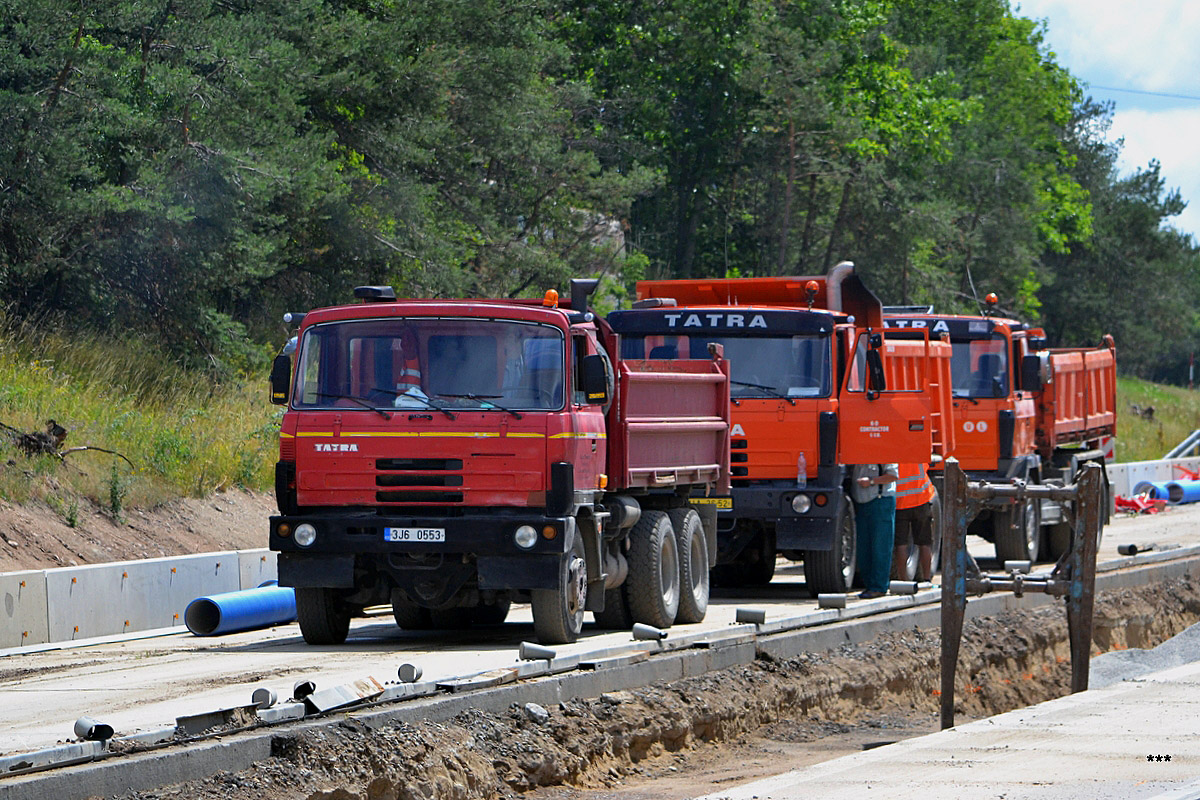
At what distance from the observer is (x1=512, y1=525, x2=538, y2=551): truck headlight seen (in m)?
12.4

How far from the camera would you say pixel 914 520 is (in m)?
19.5

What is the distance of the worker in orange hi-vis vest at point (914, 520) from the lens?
19.0 m

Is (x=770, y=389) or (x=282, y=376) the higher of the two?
(x=282, y=376)

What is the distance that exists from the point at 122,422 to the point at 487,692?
12.9 m

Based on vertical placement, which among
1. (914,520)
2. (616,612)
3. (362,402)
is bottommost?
(616,612)

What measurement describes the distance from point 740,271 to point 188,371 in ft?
91.8

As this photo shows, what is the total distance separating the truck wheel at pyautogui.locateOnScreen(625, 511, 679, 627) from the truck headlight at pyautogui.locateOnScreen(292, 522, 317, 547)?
283 centimetres

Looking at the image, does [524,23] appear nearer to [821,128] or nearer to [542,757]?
[821,128]

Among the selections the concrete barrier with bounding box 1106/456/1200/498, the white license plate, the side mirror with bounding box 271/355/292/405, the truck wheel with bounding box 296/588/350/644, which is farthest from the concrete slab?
the concrete barrier with bounding box 1106/456/1200/498

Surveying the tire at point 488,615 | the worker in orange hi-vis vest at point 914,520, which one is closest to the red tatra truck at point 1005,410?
the worker in orange hi-vis vest at point 914,520

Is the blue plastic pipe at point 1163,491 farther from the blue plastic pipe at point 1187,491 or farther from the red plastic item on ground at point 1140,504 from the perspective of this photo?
the red plastic item on ground at point 1140,504

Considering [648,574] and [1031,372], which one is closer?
[648,574]

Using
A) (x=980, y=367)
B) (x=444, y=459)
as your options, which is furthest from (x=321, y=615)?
(x=980, y=367)

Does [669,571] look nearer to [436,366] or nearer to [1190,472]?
[436,366]
